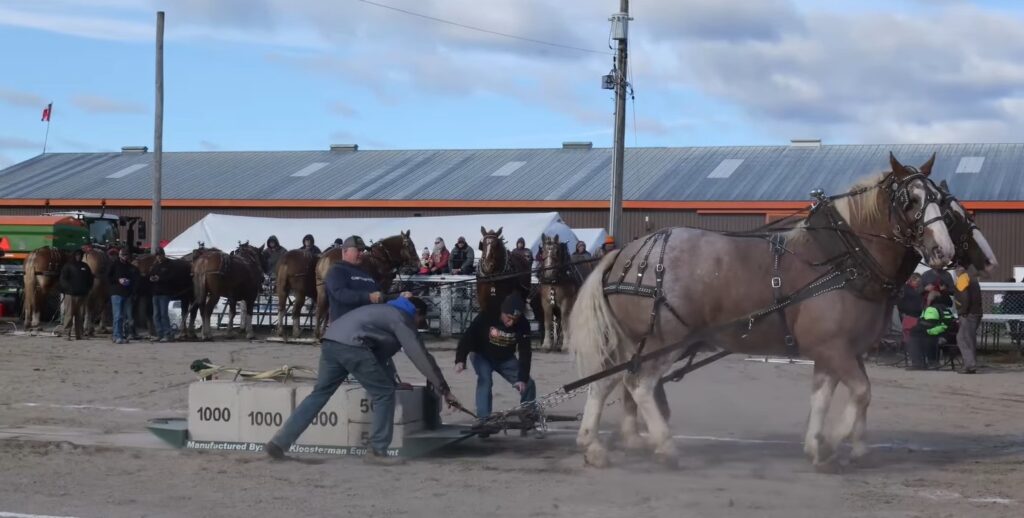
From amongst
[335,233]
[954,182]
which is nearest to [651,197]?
[954,182]

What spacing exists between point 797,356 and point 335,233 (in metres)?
21.1

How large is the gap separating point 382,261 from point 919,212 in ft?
41.5

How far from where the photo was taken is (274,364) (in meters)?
19.1

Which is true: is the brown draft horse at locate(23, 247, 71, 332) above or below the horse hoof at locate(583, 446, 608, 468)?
above

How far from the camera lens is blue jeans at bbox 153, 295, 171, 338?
953 inches

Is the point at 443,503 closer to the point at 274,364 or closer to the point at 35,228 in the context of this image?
the point at 274,364

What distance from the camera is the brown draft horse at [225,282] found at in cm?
2453

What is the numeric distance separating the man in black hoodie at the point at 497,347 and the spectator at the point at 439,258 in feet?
48.2

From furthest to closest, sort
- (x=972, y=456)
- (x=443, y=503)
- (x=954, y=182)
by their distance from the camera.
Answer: (x=954, y=182) < (x=972, y=456) < (x=443, y=503)

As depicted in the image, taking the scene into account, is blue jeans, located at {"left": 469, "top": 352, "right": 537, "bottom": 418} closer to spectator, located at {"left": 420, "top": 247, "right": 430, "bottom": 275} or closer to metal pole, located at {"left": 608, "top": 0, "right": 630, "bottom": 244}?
metal pole, located at {"left": 608, "top": 0, "right": 630, "bottom": 244}

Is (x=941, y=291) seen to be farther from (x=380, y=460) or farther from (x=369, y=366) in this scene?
(x=369, y=366)

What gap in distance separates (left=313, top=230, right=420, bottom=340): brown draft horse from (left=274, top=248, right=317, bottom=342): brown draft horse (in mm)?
887

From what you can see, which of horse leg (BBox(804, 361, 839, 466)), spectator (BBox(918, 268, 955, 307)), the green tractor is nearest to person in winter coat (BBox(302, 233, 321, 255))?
the green tractor

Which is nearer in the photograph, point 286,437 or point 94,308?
point 286,437
